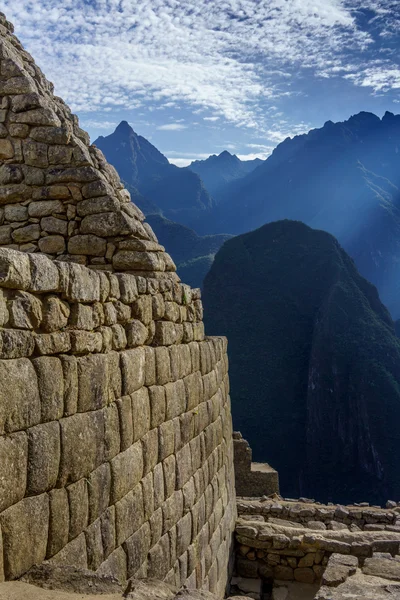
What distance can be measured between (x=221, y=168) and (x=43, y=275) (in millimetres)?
183665

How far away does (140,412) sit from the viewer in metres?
4.66

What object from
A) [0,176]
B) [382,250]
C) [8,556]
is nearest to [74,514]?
[8,556]

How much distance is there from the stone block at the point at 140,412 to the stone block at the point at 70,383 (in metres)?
0.96

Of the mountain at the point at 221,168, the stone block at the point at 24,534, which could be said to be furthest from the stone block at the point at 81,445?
the mountain at the point at 221,168

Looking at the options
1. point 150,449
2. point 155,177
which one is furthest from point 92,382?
point 155,177

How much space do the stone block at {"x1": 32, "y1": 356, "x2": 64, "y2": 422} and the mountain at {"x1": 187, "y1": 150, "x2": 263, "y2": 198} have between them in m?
172

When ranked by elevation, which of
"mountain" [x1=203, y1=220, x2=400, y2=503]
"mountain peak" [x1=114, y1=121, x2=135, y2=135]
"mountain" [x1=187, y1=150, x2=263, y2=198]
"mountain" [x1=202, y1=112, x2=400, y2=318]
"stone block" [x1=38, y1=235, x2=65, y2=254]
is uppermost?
"mountain peak" [x1=114, y1=121, x2=135, y2=135]

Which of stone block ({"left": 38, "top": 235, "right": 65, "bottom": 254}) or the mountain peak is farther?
the mountain peak

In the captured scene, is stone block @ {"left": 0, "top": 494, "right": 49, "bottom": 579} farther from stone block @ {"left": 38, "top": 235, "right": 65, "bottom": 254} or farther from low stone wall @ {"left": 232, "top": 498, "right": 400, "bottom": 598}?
low stone wall @ {"left": 232, "top": 498, "right": 400, "bottom": 598}

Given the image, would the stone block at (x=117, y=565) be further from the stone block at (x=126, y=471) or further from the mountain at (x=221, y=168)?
the mountain at (x=221, y=168)

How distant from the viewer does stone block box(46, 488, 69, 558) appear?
10.8 feet

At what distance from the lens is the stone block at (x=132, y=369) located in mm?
4383

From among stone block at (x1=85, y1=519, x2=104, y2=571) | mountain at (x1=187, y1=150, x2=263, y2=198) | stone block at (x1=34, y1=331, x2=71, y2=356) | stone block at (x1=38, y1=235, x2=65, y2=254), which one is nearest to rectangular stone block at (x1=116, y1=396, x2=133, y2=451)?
stone block at (x1=85, y1=519, x2=104, y2=571)

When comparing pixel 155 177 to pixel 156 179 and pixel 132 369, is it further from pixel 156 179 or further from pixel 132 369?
pixel 132 369
